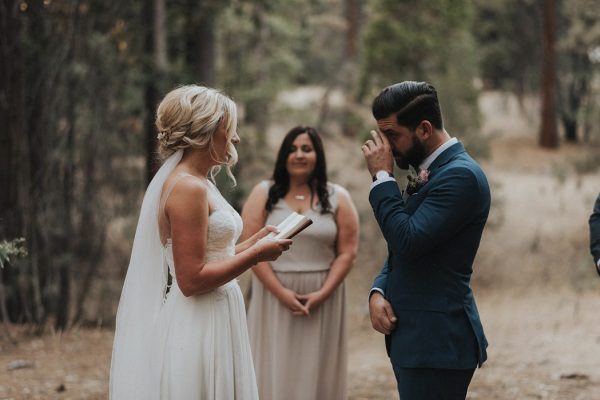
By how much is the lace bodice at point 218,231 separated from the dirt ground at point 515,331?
375cm

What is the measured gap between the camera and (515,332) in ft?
37.2

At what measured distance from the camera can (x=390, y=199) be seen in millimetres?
3367

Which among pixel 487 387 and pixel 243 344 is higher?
pixel 243 344

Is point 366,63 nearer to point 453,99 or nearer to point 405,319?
point 453,99

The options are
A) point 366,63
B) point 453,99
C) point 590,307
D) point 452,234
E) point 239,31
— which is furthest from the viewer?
point 239,31

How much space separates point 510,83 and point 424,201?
32037mm

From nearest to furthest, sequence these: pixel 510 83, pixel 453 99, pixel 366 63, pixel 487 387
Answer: pixel 487 387 < pixel 453 99 < pixel 366 63 < pixel 510 83

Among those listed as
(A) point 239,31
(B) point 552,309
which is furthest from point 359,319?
(A) point 239,31

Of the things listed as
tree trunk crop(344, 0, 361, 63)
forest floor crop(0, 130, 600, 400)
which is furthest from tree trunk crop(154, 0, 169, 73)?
tree trunk crop(344, 0, 361, 63)

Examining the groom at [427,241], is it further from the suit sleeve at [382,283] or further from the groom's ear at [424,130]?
the suit sleeve at [382,283]

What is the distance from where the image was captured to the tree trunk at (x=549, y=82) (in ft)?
81.6

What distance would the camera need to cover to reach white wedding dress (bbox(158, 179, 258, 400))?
3.68 m

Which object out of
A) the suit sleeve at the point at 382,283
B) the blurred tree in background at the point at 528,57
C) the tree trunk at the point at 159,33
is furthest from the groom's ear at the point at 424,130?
the blurred tree in background at the point at 528,57

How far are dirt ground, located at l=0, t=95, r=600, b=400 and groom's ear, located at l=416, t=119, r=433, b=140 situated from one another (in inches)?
170
